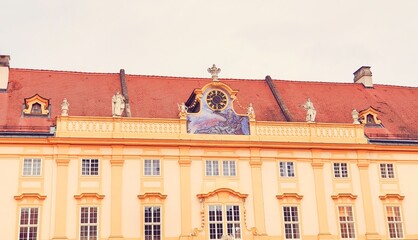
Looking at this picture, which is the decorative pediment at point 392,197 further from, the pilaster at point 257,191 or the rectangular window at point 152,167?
the rectangular window at point 152,167

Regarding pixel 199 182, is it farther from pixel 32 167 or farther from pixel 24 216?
pixel 24 216

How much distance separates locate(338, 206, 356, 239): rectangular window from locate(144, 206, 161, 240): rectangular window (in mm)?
11903

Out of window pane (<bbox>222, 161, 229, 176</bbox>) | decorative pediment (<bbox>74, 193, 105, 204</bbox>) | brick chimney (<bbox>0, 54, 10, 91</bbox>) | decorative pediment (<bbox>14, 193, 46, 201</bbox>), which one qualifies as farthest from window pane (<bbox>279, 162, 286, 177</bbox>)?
brick chimney (<bbox>0, 54, 10, 91</bbox>)

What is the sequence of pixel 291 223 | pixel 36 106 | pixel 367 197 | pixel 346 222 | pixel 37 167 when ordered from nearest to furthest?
pixel 37 167 → pixel 291 223 → pixel 36 106 → pixel 346 222 → pixel 367 197

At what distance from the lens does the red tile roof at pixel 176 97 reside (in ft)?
126

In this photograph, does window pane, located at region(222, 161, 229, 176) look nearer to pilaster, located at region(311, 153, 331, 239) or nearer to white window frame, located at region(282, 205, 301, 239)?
white window frame, located at region(282, 205, 301, 239)

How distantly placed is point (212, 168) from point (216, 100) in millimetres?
4575

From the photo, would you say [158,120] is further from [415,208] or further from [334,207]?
[415,208]

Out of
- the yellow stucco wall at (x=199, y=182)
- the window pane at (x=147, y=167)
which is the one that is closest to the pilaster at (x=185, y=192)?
the yellow stucco wall at (x=199, y=182)

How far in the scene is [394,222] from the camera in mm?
38438

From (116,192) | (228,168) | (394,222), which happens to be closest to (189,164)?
(228,168)

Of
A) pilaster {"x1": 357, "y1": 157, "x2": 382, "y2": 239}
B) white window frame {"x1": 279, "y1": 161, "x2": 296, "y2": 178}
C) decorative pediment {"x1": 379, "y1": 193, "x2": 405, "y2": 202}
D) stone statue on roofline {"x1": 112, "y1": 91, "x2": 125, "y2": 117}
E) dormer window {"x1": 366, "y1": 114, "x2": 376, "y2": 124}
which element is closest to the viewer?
stone statue on roofline {"x1": 112, "y1": 91, "x2": 125, "y2": 117}

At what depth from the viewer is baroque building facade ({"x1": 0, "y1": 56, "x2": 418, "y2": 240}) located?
111 ft

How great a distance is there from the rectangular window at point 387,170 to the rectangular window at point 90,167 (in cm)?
1913
